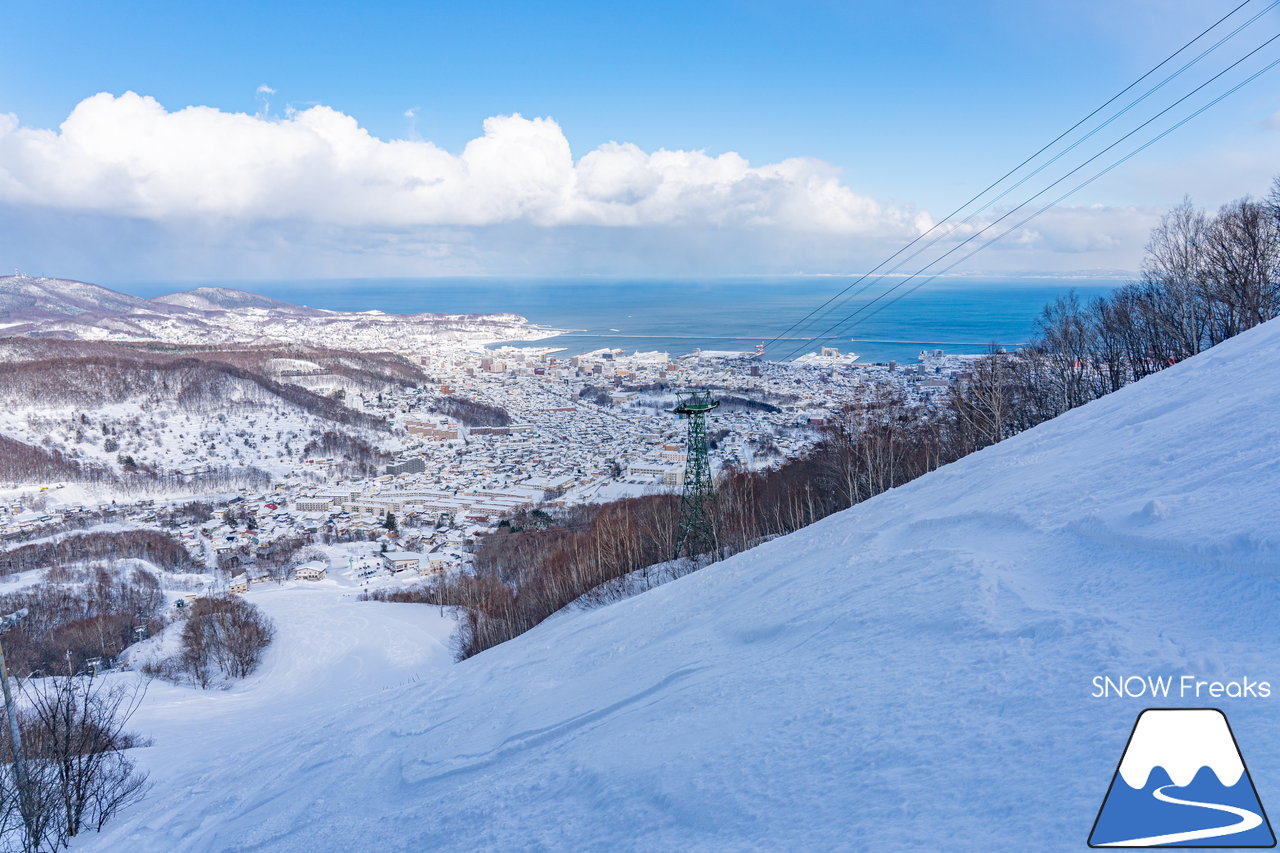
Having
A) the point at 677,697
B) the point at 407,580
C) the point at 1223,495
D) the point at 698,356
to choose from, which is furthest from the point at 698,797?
the point at 698,356

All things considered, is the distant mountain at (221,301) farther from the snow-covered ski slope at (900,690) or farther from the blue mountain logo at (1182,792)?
the blue mountain logo at (1182,792)

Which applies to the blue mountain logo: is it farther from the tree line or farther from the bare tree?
the tree line

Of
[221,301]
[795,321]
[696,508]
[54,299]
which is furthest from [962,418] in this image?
[221,301]

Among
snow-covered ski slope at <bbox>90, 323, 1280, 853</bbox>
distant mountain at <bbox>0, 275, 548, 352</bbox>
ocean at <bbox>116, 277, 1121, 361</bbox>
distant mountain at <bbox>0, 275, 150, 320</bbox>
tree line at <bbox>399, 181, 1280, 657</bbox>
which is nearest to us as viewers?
snow-covered ski slope at <bbox>90, 323, 1280, 853</bbox>

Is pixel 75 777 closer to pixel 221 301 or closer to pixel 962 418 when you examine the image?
pixel 962 418

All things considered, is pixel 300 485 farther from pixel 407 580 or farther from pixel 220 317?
pixel 220 317

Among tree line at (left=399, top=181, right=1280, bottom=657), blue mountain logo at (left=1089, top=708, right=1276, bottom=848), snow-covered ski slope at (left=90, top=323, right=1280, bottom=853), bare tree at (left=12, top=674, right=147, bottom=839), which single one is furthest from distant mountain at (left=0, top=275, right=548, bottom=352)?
blue mountain logo at (left=1089, top=708, right=1276, bottom=848)

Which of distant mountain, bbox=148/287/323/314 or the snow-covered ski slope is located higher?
distant mountain, bbox=148/287/323/314
